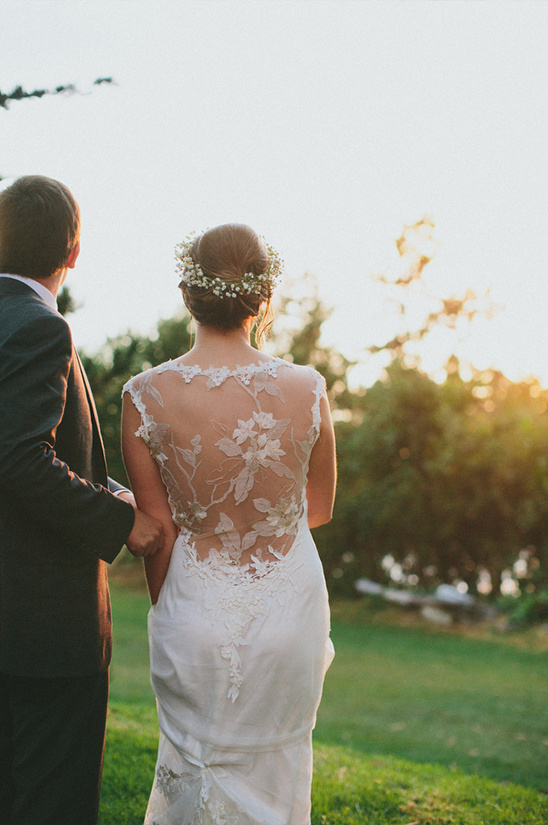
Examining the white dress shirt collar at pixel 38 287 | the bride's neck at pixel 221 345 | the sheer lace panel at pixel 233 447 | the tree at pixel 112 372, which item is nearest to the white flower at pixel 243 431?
the sheer lace panel at pixel 233 447

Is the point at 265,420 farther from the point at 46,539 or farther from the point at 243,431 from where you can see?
the point at 46,539

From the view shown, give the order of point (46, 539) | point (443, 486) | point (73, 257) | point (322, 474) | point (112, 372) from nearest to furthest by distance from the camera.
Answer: point (46, 539) < point (73, 257) < point (322, 474) < point (112, 372) < point (443, 486)

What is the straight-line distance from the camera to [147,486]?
238cm

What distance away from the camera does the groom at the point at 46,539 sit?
1.85 m

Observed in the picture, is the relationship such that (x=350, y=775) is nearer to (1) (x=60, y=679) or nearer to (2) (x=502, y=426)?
(1) (x=60, y=679)

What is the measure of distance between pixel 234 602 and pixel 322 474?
0.54 metres

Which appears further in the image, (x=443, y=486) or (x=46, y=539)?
(x=443, y=486)

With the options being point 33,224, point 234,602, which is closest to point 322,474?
point 234,602

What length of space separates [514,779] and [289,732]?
3.55 meters

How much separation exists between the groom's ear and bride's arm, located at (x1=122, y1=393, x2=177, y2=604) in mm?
441

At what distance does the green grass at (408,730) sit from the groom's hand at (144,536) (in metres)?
1.77

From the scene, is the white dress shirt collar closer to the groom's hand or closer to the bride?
the bride

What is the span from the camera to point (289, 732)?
7.43ft

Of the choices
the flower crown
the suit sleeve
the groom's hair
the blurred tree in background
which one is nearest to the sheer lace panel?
the flower crown
